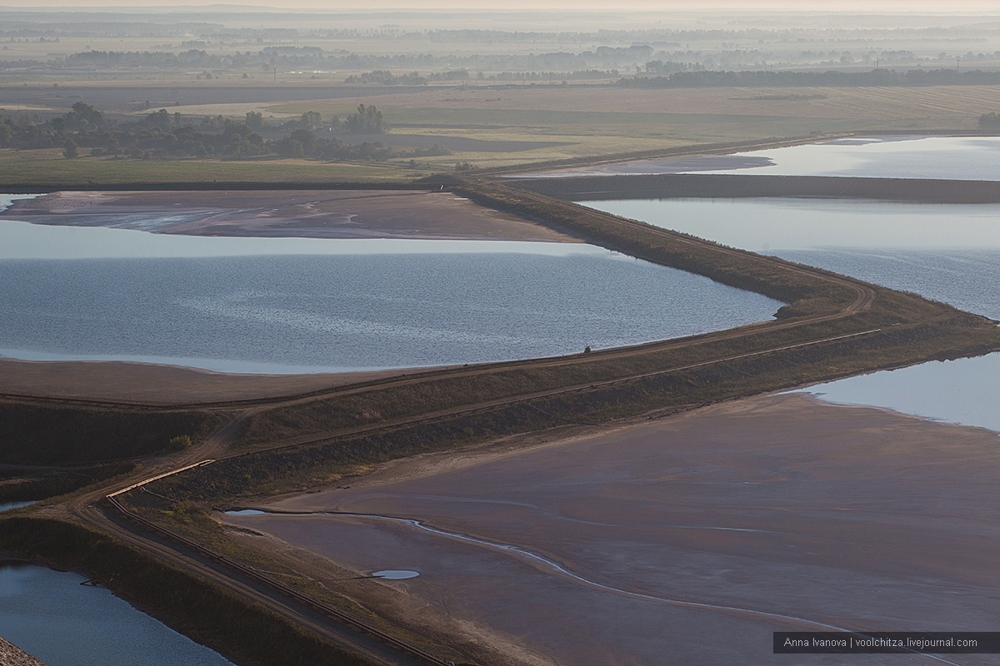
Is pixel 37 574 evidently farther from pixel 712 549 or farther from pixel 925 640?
pixel 925 640

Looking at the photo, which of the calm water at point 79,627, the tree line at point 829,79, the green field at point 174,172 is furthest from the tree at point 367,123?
the calm water at point 79,627

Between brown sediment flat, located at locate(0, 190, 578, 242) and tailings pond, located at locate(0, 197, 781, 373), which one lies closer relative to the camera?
tailings pond, located at locate(0, 197, 781, 373)

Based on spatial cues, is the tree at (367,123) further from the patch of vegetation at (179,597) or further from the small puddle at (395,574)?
the small puddle at (395,574)

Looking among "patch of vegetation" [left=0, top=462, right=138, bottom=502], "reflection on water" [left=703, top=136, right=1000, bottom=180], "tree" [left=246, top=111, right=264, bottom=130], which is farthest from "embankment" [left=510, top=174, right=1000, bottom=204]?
"patch of vegetation" [left=0, top=462, right=138, bottom=502]

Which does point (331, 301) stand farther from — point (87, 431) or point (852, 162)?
point (852, 162)

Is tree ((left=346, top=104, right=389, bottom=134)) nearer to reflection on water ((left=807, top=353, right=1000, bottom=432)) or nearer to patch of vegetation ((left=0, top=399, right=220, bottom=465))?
reflection on water ((left=807, top=353, right=1000, bottom=432))

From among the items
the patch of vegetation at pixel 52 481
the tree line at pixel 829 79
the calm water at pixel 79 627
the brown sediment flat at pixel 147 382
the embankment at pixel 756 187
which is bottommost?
the calm water at pixel 79 627
